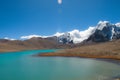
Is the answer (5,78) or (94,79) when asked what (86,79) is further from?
(5,78)

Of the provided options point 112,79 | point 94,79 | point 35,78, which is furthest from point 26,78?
point 112,79

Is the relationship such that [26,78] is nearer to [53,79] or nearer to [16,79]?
[16,79]


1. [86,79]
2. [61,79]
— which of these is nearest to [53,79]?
[61,79]

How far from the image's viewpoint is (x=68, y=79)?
30172 mm

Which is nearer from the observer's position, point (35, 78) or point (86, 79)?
point (86, 79)

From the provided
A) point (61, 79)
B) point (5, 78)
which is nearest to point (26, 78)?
point (5, 78)

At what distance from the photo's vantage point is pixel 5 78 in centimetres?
3250

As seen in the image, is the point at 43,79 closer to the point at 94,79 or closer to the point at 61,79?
the point at 61,79

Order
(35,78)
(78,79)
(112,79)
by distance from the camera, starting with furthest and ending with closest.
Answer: (35,78) → (78,79) → (112,79)

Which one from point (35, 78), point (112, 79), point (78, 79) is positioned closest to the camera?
point (112, 79)

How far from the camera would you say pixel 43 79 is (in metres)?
Result: 30.9

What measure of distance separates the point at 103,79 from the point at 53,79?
878cm

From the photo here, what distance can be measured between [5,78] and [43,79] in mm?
7625

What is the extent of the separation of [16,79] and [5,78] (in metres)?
2.52
